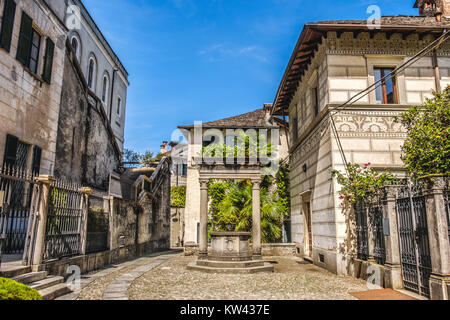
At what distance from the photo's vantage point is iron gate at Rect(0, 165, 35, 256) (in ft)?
18.7

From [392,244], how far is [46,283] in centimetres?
744

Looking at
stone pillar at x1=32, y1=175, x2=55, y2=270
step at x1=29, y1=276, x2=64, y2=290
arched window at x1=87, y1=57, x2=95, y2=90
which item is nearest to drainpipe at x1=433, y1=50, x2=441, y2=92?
stone pillar at x1=32, y1=175, x2=55, y2=270

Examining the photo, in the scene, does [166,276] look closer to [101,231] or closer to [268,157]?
[101,231]

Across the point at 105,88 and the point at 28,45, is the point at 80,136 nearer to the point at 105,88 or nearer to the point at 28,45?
the point at 28,45

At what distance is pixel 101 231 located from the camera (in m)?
10.1

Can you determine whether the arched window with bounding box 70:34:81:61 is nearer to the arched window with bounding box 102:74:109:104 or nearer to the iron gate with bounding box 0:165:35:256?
the arched window with bounding box 102:74:109:104

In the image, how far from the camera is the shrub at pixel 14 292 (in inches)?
148

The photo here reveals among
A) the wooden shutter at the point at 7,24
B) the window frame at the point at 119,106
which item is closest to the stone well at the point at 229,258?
the wooden shutter at the point at 7,24

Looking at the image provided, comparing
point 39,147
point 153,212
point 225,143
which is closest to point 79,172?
point 39,147

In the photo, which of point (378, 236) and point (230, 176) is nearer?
point (378, 236)

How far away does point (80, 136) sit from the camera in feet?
41.2

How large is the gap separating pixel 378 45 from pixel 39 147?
11464mm

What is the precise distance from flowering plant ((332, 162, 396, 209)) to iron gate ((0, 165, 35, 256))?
8.21 meters

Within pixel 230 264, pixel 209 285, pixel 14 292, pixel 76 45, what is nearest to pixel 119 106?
pixel 76 45
